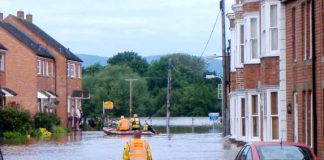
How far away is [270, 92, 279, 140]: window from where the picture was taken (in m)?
34.9

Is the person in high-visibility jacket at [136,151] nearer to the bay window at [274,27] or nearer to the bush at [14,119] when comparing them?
the bay window at [274,27]

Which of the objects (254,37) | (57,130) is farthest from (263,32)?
(57,130)

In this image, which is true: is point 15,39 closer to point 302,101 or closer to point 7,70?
point 7,70

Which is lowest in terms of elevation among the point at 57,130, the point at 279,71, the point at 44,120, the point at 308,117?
the point at 57,130

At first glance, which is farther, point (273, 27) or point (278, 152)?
point (273, 27)

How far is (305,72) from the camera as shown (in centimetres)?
2912

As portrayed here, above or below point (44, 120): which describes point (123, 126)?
below

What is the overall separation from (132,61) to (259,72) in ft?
344

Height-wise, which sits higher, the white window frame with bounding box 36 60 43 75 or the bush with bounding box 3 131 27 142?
the white window frame with bounding box 36 60 43 75

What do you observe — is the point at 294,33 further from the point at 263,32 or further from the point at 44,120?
the point at 44,120

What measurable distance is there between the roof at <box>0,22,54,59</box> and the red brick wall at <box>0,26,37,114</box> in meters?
0.73

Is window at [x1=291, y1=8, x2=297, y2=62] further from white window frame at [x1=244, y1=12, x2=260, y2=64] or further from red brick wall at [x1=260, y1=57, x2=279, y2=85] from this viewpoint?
white window frame at [x1=244, y1=12, x2=260, y2=64]

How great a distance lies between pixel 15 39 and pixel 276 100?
41.5 meters

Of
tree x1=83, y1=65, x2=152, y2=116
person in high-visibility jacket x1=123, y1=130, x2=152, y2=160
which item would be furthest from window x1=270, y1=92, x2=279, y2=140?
tree x1=83, y1=65, x2=152, y2=116
